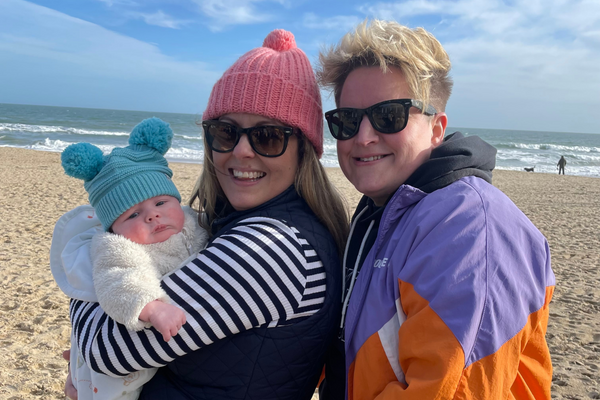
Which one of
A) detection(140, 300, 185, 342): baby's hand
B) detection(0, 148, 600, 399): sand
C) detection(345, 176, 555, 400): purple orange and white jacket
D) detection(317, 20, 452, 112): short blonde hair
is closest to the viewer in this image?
detection(345, 176, 555, 400): purple orange and white jacket

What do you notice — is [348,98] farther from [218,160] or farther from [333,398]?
[333,398]

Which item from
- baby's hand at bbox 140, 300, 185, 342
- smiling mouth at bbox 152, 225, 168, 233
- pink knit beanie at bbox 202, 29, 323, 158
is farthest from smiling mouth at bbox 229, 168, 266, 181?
baby's hand at bbox 140, 300, 185, 342

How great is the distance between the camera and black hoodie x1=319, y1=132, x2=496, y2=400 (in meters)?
1.57

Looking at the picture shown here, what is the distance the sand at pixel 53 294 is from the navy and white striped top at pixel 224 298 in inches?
110

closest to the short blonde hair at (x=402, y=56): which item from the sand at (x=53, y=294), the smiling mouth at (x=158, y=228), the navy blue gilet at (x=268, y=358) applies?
the navy blue gilet at (x=268, y=358)

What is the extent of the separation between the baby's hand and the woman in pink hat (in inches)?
1.2

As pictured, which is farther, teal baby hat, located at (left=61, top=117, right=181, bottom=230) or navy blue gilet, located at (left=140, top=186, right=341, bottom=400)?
teal baby hat, located at (left=61, top=117, right=181, bottom=230)

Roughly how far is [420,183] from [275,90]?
2.54 ft

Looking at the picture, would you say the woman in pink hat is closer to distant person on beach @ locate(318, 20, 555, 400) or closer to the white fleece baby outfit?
the white fleece baby outfit

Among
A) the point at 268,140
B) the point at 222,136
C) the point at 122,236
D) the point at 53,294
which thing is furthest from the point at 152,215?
the point at 53,294

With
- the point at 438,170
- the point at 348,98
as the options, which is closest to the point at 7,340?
the point at 348,98

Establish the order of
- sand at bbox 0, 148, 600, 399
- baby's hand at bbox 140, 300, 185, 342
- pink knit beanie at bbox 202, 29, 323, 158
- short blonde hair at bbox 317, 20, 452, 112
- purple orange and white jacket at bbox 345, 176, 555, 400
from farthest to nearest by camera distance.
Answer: sand at bbox 0, 148, 600, 399
pink knit beanie at bbox 202, 29, 323, 158
short blonde hair at bbox 317, 20, 452, 112
baby's hand at bbox 140, 300, 185, 342
purple orange and white jacket at bbox 345, 176, 555, 400

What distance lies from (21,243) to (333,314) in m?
7.73

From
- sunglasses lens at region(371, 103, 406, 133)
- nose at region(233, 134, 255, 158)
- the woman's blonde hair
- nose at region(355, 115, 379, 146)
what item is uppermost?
sunglasses lens at region(371, 103, 406, 133)
